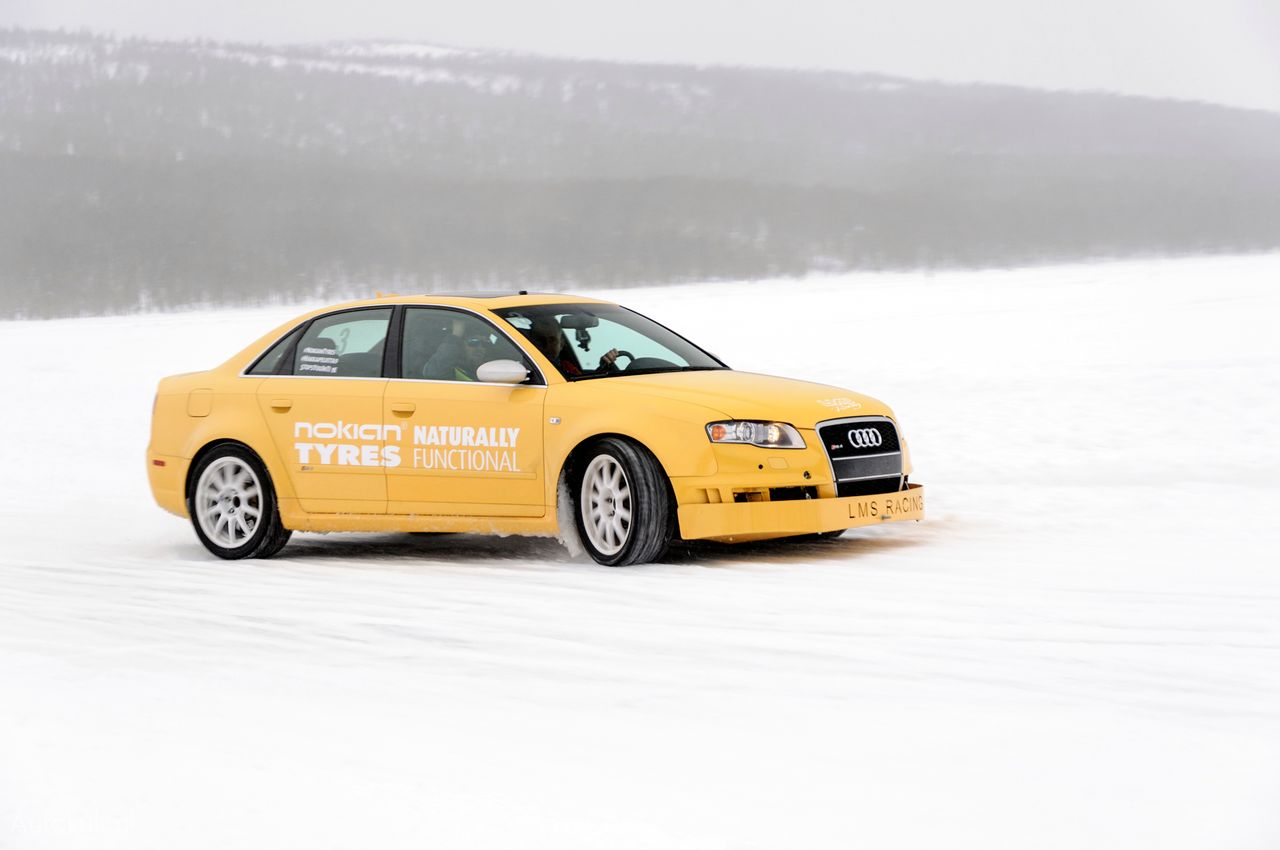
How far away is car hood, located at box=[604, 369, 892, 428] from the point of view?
9.26 m

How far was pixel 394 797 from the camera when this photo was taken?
187 inches

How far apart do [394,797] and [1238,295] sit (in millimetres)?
26705

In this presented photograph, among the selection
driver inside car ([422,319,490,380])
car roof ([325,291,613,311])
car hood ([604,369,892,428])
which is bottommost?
car hood ([604,369,892,428])

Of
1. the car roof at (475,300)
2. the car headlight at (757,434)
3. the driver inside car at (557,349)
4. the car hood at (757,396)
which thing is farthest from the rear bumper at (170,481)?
the car headlight at (757,434)

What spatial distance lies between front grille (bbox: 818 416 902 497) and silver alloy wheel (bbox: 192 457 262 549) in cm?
340

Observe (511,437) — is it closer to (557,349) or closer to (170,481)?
(557,349)

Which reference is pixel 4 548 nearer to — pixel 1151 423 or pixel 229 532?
pixel 229 532

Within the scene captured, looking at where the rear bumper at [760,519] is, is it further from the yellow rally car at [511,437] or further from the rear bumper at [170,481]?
the rear bumper at [170,481]

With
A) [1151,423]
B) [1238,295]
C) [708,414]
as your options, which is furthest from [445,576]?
[1238,295]

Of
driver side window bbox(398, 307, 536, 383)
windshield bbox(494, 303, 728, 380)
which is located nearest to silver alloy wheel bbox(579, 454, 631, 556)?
windshield bbox(494, 303, 728, 380)

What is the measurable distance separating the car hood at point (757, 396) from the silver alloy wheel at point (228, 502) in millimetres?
2381

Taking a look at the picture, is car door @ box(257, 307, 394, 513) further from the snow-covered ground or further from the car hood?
the car hood

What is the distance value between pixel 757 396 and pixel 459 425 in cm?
163

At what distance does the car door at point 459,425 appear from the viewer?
960cm
